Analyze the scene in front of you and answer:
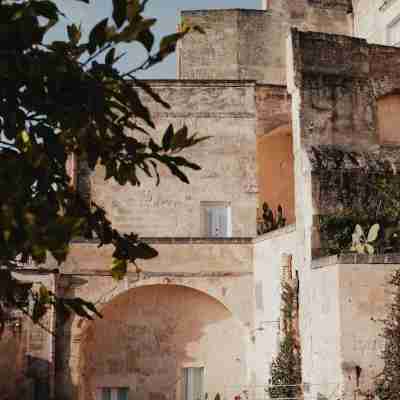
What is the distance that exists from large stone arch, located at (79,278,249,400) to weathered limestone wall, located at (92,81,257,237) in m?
2.22

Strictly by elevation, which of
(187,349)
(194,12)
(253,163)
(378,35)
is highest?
(194,12)

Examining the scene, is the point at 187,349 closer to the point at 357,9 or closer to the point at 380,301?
the point at 380,301

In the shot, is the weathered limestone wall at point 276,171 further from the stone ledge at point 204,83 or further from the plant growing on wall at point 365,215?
the plant growing on wall at point 365,215

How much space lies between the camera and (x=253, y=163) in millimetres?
20094

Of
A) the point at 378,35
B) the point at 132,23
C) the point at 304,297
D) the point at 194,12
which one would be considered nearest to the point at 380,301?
→ the point at 304,297

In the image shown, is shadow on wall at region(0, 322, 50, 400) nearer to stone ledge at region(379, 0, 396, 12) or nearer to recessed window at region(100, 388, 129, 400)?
recessed window at region(100, 388, 129, 400)

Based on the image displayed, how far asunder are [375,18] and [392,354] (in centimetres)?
1370

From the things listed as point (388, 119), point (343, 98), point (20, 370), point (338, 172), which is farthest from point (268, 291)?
point (20, 370)

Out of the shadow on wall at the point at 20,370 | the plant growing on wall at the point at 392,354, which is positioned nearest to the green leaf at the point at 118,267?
the plant growing on wall at the point at 392,354

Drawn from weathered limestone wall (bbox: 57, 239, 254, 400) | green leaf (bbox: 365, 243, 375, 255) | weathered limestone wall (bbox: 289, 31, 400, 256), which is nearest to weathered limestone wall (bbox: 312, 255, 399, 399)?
green leaf (bbox: 365, 243, 375, 255)

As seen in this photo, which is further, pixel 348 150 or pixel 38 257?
pixel 348 150

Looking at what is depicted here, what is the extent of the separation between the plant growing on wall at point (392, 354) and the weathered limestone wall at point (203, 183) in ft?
29.1

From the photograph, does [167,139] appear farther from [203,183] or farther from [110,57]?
[203,183]

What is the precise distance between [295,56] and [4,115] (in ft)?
39.8
